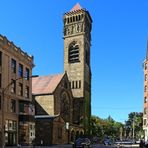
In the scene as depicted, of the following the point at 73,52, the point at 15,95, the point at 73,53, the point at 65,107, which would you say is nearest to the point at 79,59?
the point at 73,53

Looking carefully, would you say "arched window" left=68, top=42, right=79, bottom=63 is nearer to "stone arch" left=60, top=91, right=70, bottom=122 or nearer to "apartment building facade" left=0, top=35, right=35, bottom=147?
"stone arch" left=60, top=91, right=70, bottom=122

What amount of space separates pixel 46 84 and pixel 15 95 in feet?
109

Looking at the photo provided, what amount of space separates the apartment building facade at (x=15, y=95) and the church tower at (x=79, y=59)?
121 feet

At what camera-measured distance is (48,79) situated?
341 feet

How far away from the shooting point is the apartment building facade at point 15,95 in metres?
63.6

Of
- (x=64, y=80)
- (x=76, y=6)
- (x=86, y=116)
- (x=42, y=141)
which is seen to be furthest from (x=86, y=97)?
(x=42, y=141)

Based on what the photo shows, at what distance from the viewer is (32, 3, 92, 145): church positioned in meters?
95.9

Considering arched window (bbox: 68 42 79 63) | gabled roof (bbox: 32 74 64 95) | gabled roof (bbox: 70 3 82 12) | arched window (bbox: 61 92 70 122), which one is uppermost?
gabled roof (bbox: 70 3 82 12)

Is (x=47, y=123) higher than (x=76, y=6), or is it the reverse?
(x=76, y=6)

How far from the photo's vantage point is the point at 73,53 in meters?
115

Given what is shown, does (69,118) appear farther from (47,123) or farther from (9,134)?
(9,134)

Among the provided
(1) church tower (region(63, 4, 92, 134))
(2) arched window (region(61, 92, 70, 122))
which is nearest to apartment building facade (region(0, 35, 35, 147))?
(2) arched window (region(61, 92, 70, 122))

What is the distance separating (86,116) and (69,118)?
10.1 m

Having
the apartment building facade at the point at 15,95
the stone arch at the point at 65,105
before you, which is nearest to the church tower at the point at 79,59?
the stone arch at the point at 65,105
